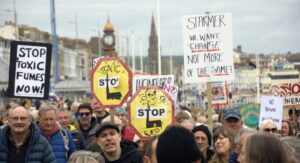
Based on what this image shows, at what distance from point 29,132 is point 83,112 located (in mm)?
4512

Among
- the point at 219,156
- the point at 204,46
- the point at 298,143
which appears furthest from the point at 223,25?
the point at 298,143

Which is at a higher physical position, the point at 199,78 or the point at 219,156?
the point at 199,78

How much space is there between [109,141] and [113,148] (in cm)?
10

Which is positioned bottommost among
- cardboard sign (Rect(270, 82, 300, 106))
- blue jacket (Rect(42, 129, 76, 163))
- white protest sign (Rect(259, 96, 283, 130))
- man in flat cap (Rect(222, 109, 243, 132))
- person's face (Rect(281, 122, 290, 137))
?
blue jacket (Rect(42, 129, 76, 163))

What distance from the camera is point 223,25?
41.5ft

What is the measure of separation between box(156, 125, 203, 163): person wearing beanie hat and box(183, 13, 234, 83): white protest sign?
6619 mm

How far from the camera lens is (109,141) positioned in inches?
336

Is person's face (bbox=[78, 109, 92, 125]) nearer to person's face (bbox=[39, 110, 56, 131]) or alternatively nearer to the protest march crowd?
the protest march crowd

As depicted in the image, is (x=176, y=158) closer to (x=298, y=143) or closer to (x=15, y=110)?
(x=298, y=143)

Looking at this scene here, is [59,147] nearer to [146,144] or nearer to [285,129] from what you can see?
[146,144]

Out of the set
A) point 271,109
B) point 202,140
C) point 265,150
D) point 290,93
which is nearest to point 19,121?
point 202,140

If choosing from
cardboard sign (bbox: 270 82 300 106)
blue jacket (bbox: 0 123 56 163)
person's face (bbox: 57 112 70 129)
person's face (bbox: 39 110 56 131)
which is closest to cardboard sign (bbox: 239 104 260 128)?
cardboard sign (bbox: 270 82 300 106)

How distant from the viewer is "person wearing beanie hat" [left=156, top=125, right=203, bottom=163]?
5668mm

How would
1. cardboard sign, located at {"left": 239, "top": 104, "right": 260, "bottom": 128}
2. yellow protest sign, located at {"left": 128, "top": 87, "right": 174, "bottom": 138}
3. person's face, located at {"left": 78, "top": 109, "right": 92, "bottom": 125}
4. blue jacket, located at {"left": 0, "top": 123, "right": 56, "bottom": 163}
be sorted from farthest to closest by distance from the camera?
cardboard sign, located at {"left": 239, "top": 104, "right": 260, "bottom": 128} → person's face, located at {"left": 78, "top": 109, "right": 92, "bottom": 125} → yellow protest sign, located at {"left": 128, "top": 87, "right": 174, "bottom": 138} → blue jacket, located at {"left": 0, "top": 123, "right": 56, "bottom": 163}
